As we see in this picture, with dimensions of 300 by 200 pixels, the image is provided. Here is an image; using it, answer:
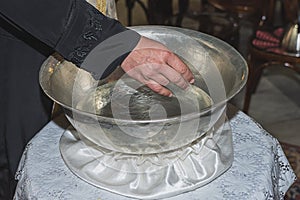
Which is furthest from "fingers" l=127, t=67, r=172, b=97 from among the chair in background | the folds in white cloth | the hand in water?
the chair in background

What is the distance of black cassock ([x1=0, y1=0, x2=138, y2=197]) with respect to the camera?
90 centimetres

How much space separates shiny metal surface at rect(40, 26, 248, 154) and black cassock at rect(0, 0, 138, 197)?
0.28ft

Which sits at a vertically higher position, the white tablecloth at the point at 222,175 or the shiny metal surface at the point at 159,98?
the shiny metal surface at the point at 159,98

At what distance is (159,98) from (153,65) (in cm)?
11

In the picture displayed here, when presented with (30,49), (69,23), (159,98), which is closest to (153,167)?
(159,98)

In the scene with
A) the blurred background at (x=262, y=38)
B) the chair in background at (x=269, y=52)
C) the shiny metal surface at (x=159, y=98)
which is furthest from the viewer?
the blurred background at (x=262, y=38)

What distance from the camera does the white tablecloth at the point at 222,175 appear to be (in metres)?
0.92

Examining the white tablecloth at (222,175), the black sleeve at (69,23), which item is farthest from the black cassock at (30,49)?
the white tablecloth at (222,175)

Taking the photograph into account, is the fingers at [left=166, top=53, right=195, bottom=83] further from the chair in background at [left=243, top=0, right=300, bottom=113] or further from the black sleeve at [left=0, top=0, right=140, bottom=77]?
the chair in background at [left=243, top=0, right=300, bottom=113]

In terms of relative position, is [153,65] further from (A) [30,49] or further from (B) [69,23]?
(A) [30,49]

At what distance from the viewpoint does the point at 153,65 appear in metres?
0.87

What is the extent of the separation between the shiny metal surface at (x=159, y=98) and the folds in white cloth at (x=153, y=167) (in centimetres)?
6

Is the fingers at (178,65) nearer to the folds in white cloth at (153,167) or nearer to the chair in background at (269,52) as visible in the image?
the folds in white cloth at (153,167)

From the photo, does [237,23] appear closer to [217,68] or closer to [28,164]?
[217,68]
